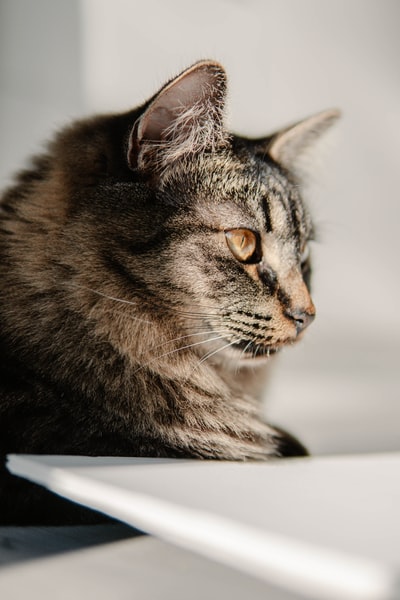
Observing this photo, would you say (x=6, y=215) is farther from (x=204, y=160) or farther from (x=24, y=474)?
(x=24, y=474)

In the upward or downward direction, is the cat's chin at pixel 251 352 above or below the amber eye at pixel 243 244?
below

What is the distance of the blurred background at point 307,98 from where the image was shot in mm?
1726

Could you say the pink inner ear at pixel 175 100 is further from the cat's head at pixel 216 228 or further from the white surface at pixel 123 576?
the white surface at pixel 123 576

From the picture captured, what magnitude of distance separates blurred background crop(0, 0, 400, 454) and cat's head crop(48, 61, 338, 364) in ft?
2.21

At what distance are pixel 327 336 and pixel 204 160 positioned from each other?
41.9 inches

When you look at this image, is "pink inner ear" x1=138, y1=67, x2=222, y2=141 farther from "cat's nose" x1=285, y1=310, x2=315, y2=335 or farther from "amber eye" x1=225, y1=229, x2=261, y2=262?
"cat's nose" x1=285, y1=310, x2=315, y2=335

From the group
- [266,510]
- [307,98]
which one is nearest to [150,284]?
[266,510]

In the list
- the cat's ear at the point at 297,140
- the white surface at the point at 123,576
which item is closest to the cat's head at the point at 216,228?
the cat's ear at the point at 297,140

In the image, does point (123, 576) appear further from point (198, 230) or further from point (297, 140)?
point (297, 140)

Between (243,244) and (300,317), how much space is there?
0.15 m

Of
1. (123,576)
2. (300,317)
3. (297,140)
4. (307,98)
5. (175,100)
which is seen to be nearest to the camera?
(123,576)

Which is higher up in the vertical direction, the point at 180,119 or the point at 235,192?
the point at 180,119

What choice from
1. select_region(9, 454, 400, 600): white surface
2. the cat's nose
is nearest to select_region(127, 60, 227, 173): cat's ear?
the cat's nose

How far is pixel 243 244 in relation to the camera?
1.00m
